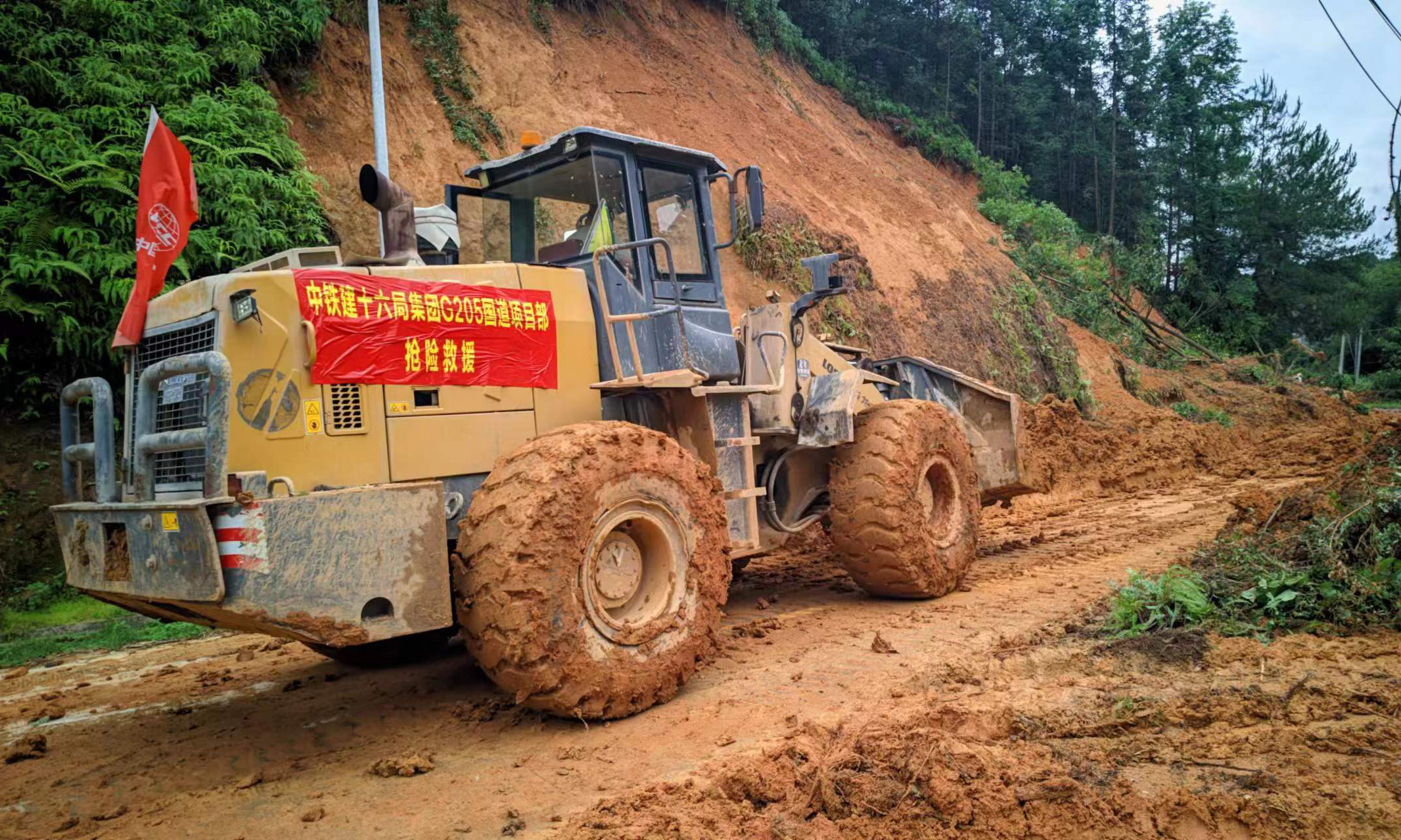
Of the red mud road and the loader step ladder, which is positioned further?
the loader step ladder

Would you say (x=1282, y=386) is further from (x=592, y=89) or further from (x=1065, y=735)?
(x=1065, y=735)

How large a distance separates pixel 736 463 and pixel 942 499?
7.60ft

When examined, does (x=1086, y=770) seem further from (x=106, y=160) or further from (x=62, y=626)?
(x=106, y=160)

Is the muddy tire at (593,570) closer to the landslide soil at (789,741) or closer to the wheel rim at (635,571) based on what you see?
the wheel rim at (635,571)

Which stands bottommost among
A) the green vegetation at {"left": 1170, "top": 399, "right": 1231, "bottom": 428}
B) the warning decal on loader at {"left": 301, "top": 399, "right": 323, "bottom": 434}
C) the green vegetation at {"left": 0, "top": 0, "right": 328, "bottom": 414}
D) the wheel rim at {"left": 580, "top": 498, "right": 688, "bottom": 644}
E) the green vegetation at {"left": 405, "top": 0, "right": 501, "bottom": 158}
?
the wheel rim at {"left": 580, "top": 498, "right": 688, "bottom": 644}

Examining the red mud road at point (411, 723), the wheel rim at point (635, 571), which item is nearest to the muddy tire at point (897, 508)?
the red mud road at point (411, 723)

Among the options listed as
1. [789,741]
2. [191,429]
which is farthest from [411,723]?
[789,741]

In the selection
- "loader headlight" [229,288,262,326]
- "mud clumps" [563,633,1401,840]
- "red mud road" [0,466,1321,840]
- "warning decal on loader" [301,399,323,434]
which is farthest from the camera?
"warning decal on loader" [301,399,323,434]

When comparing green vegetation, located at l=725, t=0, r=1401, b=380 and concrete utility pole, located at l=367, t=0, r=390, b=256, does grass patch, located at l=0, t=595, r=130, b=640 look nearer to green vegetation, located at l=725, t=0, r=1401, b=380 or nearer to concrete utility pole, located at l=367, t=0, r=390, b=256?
concrete utility pole, located at l=367, t=0, r=390, b=256

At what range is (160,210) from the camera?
4.89 meters

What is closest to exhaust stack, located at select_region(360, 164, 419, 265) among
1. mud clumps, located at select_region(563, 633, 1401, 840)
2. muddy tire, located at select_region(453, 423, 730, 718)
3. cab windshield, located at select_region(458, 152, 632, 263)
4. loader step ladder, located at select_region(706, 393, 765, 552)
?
cab windshield, located at select_region(458, 152, 632, 263)

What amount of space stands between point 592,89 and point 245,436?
51.2 ft

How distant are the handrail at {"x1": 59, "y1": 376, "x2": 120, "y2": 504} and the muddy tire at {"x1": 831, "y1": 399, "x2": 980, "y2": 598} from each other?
4.59m

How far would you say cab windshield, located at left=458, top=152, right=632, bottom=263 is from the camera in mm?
6137
